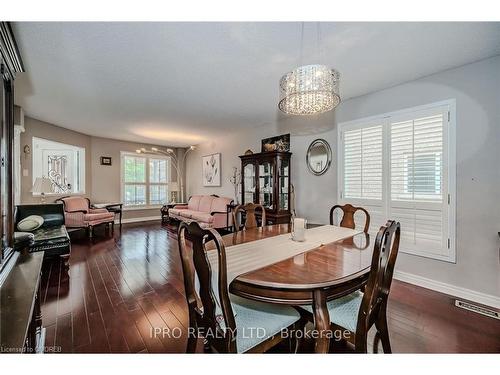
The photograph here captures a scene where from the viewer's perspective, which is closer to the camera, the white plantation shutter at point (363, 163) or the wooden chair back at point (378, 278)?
the wooden chair back at point (378, 278)

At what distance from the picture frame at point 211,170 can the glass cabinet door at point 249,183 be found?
1.51 m

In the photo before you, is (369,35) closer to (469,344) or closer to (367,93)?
(367,93)

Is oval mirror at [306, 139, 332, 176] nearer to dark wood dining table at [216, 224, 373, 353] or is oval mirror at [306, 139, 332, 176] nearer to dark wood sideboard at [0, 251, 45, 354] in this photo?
dark wood dining table at [216, 224, 373, 353]

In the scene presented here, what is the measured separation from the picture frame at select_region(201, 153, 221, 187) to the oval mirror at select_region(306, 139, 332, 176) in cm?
277

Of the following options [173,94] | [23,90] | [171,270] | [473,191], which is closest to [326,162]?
[473,191]

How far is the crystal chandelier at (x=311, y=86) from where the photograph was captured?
66.7 inches

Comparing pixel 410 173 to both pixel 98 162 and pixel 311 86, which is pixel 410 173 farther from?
pixel 98 162

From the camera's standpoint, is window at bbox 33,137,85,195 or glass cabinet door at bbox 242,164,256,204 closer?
glass cabinet door at bbox 242,164,256,204

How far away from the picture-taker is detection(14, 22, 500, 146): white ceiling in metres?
1.76

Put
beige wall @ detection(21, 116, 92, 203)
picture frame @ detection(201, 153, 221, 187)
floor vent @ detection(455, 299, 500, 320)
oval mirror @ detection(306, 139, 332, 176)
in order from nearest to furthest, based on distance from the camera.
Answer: floor vent @ detection(455, 299, 500, 320), oval mirror @ detection(306, 139, 332, 176), beige wall @ detection(21, 116, 92, 203), picture frame @ detection(201, 153, 221, 187)

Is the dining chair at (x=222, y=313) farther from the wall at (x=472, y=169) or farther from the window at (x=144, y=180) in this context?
the window at (x=144, y=180)

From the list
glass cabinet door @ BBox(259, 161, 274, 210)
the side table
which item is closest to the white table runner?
glass cabinet door @ BBox(259, 161, 274, 210)

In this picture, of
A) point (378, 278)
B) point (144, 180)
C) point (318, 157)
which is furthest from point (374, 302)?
point (144, 180)

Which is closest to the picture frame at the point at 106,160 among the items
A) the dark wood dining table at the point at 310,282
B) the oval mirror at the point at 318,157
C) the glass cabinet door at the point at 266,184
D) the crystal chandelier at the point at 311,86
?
the glass cabinet door at the point at 266,184
